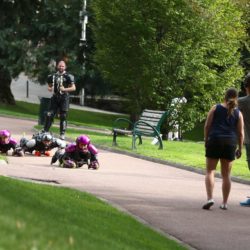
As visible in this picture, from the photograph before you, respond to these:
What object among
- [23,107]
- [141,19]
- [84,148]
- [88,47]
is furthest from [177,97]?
[23,107]

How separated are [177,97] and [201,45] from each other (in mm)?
1907

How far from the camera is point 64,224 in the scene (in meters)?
7.39

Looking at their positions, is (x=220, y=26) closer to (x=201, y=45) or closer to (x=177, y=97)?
(x=201, y=45)

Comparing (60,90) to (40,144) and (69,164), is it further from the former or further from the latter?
(69,164)

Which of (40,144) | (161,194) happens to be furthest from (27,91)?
(161,194)

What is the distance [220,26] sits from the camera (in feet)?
93.2

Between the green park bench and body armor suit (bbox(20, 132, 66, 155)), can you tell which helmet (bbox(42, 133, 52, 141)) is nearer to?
body armor suit (bbox(20, 132, 66, 155))

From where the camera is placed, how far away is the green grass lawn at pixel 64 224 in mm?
5644

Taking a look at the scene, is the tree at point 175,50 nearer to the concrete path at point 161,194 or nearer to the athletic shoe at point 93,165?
the concrete path at point 161,194

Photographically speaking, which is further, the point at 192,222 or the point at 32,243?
the point at 192,222

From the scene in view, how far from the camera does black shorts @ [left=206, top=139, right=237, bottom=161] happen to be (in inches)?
468

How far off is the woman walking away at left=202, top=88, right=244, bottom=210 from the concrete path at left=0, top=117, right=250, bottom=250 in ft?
1.32

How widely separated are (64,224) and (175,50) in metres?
21.2

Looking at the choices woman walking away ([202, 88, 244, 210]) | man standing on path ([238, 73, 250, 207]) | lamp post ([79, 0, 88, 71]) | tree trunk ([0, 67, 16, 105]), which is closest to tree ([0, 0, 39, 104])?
tree trunk ([0, 67, 16, 105])
